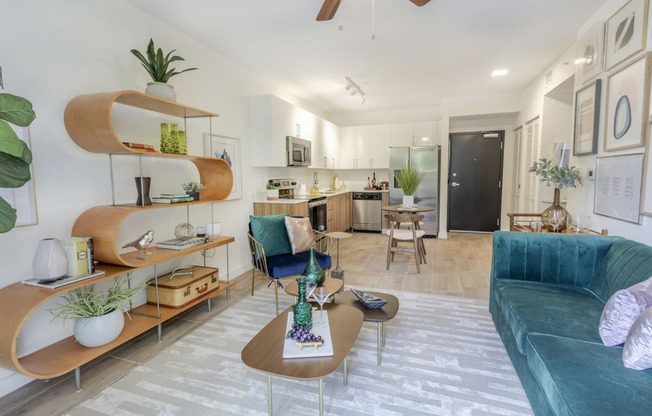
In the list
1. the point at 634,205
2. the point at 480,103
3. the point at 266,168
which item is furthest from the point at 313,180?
the point at 634,205

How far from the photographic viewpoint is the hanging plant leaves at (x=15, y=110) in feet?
4.74

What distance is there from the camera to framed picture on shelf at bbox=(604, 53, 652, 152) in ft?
7.04

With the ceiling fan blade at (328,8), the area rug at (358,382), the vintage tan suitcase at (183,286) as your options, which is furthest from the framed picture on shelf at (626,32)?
the vintage tan suitcase at (183,286)

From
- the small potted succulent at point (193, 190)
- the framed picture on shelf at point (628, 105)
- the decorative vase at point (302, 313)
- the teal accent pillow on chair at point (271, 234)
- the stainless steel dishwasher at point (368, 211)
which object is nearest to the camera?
the decorative vase at point (302, 313)

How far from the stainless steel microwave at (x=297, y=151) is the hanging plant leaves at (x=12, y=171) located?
10.7ft

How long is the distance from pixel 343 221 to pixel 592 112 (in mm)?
4330

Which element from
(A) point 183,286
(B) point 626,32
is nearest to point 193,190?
(A) point 183,286

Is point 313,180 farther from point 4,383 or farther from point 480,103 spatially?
point 4,383

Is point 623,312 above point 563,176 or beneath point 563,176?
beneath

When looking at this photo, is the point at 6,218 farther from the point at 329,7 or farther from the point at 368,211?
the point at 368,211

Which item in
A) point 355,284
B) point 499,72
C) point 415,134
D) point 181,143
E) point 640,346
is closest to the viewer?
point 640,346

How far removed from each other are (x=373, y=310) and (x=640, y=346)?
1.32m

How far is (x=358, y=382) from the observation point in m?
1.92

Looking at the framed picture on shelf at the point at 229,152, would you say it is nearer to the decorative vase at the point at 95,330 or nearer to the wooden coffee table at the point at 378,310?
the decorative vase at the point at 95,330
